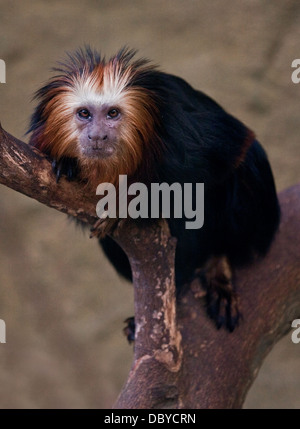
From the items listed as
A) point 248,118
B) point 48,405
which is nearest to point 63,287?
point 48,405

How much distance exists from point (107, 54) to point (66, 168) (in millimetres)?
2286

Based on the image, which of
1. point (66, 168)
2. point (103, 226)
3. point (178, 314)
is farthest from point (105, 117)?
point (178, 314)

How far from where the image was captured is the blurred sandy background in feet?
12.9

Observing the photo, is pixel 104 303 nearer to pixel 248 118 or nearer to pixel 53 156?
pixel 248 118

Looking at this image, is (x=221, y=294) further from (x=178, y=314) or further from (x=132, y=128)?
(x=132, y=128)

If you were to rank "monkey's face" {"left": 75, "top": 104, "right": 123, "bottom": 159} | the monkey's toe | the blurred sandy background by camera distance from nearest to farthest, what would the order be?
"monkey's face" {"left": 75, "top": 104, "right": 123, "bottom": 159} < the monkey's toe < the blurred sandy background

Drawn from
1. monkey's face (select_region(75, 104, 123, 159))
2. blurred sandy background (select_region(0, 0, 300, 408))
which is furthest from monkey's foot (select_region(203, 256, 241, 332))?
blurred sandy background (select_region(0, 0, 300, 408))

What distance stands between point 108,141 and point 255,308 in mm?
934

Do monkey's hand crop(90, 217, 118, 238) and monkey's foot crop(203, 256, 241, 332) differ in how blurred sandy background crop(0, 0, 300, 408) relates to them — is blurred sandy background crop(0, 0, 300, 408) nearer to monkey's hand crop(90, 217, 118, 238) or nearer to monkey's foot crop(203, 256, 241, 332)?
monkey's foot crop(203, 256, 241, 332)

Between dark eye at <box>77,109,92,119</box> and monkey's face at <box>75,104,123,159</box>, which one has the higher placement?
dark eye at <box>77,109,92,119</box>

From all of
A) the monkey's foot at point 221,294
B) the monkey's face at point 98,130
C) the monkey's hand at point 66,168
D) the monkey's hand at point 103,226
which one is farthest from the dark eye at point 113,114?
the monkey's foot at point 221,294

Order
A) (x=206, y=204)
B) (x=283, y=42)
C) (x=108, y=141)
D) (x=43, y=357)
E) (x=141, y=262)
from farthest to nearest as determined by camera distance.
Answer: (x=43, y=357) < (x=283, y=42) < (x=206, y=204) < (x=141, y=262) < (x=108, y=141)

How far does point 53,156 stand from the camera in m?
1.83

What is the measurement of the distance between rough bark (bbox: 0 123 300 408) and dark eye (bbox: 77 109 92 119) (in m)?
0.17
